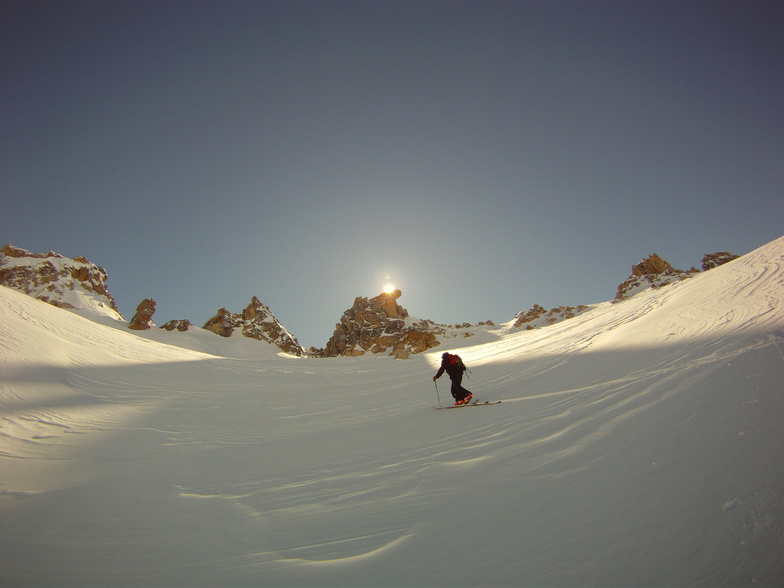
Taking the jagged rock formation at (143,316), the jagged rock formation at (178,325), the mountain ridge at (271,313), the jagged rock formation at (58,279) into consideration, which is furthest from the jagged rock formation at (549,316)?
the jagged rock formation at (58,279)

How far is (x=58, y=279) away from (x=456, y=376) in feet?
241

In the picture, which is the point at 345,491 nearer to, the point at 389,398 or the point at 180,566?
the point at 180,566

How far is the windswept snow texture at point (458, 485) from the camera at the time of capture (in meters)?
1.86

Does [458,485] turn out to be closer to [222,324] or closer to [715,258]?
[222,324]

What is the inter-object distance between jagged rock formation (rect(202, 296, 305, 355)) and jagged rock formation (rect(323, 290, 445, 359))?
781cm

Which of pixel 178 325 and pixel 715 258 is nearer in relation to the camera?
pixel 178 325

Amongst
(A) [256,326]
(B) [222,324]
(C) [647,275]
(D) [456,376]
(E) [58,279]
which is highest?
(E) [58,279]

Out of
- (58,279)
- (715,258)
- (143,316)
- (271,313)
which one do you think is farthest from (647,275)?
(58,279)

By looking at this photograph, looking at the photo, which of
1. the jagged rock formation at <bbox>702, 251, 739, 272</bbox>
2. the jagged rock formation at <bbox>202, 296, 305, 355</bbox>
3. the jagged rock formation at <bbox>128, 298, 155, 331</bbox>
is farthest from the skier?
the jagged rock formation at <bbox>702, 251, 739, 272</bbox>

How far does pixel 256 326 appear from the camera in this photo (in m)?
48.3

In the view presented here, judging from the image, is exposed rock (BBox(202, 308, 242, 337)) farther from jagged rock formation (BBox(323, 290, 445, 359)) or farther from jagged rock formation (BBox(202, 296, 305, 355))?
jagged rock formation (BBox(323, 290, 445, 359))

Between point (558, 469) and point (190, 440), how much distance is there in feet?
21.4

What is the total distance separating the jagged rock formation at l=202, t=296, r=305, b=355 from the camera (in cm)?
4616

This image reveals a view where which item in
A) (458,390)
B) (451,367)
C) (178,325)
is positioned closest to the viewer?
(458,390)
